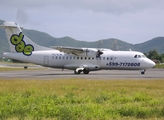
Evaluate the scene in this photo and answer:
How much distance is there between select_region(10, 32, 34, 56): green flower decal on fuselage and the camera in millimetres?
42656

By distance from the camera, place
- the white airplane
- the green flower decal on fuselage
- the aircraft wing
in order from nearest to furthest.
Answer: the white airplane, the aircraft wing, the green flower decal on fuselage

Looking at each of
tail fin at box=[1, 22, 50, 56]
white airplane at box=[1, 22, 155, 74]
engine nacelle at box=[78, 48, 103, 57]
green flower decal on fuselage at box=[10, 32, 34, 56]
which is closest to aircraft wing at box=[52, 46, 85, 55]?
white airplane at box=[1, 22, 155, 74]

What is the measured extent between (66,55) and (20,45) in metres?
6.35

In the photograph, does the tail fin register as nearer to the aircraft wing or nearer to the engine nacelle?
the aircraft wing

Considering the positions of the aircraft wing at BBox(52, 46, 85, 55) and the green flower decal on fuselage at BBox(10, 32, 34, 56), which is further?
the green flower decal on fuselage at BBox(10, 32, 34, 56)

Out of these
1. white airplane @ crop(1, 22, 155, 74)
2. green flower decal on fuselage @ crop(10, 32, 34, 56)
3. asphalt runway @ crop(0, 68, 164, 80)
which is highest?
green flower decal on fuselage @ crop(10, 32, 34, 56)

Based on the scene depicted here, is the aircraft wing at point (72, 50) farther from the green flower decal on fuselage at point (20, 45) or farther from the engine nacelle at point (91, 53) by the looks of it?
the green flower decal on fuselage at point (20, 45)

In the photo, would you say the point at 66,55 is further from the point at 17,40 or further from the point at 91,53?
the point at 17,40

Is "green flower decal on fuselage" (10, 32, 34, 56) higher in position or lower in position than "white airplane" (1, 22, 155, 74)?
higher

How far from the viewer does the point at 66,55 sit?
42656mm

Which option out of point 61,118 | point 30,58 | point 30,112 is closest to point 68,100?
point 30,112

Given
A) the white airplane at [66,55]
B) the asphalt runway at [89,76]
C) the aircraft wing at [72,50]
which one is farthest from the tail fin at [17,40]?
the aircraft wing at [72,50]

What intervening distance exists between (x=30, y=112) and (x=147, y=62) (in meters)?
31.3

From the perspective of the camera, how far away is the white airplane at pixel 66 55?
4053 cm
